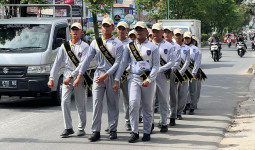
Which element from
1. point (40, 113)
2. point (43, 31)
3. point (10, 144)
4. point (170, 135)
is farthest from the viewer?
point (43, 31)

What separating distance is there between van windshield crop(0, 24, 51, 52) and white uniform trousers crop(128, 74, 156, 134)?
4.51 m

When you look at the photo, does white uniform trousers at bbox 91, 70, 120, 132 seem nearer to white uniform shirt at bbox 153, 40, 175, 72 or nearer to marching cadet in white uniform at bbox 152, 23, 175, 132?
marching cadet in white uniform at bbox 152, 23, 175, 132

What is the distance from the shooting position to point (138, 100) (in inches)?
316

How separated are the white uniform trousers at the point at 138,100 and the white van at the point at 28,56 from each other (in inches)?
166

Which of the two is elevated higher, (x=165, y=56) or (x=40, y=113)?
(x=165, y=56)

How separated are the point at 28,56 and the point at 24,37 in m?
0.85

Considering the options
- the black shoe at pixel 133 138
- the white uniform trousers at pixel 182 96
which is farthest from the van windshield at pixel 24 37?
the black shoe at pixel 133 138

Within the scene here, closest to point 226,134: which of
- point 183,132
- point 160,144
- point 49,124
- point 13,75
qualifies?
point 183,132

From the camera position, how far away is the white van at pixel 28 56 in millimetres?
11805

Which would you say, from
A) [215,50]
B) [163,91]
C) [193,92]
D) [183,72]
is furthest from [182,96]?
[215,50]

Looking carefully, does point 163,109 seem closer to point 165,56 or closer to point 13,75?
point 165,56

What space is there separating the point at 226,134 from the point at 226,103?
13.6 feet

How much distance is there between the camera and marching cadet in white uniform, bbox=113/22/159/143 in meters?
8.00

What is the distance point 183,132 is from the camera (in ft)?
30.0
